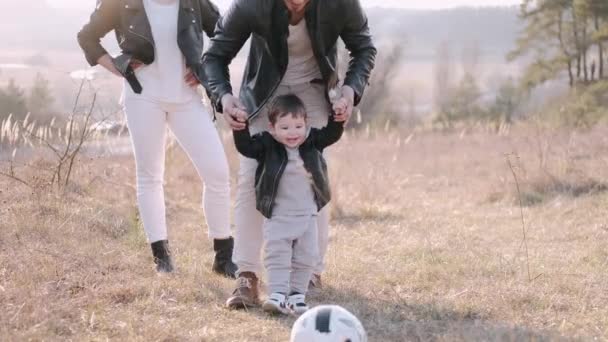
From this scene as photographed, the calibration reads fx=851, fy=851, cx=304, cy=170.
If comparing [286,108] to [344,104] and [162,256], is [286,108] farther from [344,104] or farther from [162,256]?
[162,256]

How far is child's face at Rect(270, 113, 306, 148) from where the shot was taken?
12.9ft

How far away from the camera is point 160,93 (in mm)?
4617

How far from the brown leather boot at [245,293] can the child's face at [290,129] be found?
0.71m

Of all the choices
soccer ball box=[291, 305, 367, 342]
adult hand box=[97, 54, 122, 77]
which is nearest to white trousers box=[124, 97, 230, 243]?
adult hand box=[97, 54, 122, 77]

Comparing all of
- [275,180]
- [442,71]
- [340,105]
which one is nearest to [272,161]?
[275,180]

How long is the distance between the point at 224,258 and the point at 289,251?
0.97 meters

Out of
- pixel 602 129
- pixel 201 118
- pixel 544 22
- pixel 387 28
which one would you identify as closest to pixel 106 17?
pixel 201 118

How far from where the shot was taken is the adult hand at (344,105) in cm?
398

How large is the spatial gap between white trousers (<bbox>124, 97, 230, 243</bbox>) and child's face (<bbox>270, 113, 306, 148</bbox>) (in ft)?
2.56

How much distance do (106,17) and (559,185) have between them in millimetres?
5414

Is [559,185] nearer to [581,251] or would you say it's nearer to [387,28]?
[581,251]

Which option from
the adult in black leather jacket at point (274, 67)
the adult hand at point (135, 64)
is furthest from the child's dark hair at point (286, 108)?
the adult hand at point (135, 64)

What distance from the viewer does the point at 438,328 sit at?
Result: 376 centimetres

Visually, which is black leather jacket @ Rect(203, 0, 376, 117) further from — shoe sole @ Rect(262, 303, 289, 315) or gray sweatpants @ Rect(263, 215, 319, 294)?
shoe sole @ Rect(262, 303, 289, 315)
